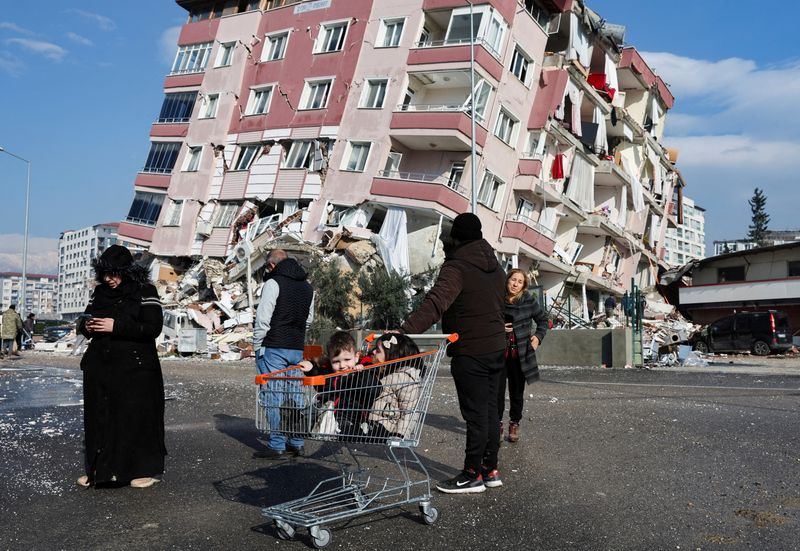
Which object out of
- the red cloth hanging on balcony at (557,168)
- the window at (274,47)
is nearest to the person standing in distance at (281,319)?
the red cloth hanging on balcony at (557,168)

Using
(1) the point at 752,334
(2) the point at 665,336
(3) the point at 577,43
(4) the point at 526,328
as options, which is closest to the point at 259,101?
(3) the point at 577,43

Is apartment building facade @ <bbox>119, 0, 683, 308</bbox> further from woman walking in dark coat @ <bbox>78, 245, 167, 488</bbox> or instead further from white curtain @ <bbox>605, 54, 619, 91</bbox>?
woman walking in dark coat @ <bbox>78, 245, 167, 488</bbox>

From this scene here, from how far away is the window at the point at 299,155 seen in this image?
3800 centimetres

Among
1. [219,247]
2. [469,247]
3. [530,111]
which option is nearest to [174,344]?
[219,247]

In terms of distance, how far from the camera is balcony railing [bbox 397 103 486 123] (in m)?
33.4

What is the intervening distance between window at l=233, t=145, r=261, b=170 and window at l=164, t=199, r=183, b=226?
462cm

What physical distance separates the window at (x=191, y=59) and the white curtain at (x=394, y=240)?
18224 mm

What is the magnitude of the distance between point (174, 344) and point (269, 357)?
919 inches

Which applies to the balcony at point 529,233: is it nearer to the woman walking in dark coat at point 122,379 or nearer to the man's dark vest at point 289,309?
the man's dark vest at point 289,309

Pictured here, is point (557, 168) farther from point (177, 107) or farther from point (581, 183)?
point (177, 107)

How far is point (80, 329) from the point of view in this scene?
6.17 m

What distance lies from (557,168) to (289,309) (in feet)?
114

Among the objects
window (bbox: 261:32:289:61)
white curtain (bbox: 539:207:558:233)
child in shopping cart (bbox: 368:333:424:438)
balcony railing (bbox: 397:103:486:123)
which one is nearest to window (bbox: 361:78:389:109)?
balcony railing (bbox: 397:103:486:123)

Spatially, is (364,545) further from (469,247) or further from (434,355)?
(469,247)
